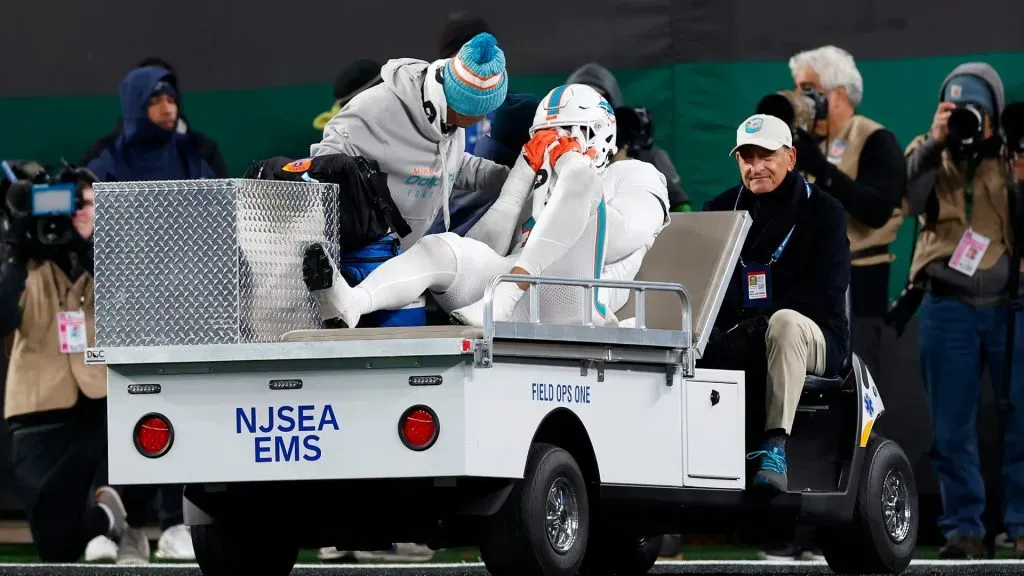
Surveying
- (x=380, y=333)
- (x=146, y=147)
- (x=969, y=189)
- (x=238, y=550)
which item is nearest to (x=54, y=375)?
(x=146, y=147)

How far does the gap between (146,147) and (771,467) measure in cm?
485

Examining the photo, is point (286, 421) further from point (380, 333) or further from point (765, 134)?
point (765, 134)

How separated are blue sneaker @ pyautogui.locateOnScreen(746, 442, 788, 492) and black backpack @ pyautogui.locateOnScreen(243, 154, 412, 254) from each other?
181cm

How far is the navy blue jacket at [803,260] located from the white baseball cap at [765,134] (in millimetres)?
161

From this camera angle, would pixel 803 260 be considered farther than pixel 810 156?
No

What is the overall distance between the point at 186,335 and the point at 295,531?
2.77ft

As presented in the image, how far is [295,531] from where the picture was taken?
7.51 m

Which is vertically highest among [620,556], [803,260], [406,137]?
[406,137]

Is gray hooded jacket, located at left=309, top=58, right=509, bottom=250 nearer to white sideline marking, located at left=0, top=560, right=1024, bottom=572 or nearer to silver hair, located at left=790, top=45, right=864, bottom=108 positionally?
white sideline marking, located at left=0, top=560, right=1024, bottom=572

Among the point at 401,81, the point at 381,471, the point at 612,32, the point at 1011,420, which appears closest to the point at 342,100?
the point at 612,32

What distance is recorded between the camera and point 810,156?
35.2 feet

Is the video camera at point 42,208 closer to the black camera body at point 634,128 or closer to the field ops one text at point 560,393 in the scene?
the black camera body at point 634,128

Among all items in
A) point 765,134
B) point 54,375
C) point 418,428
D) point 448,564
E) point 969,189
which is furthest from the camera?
point 54,375

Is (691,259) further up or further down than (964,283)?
further up
